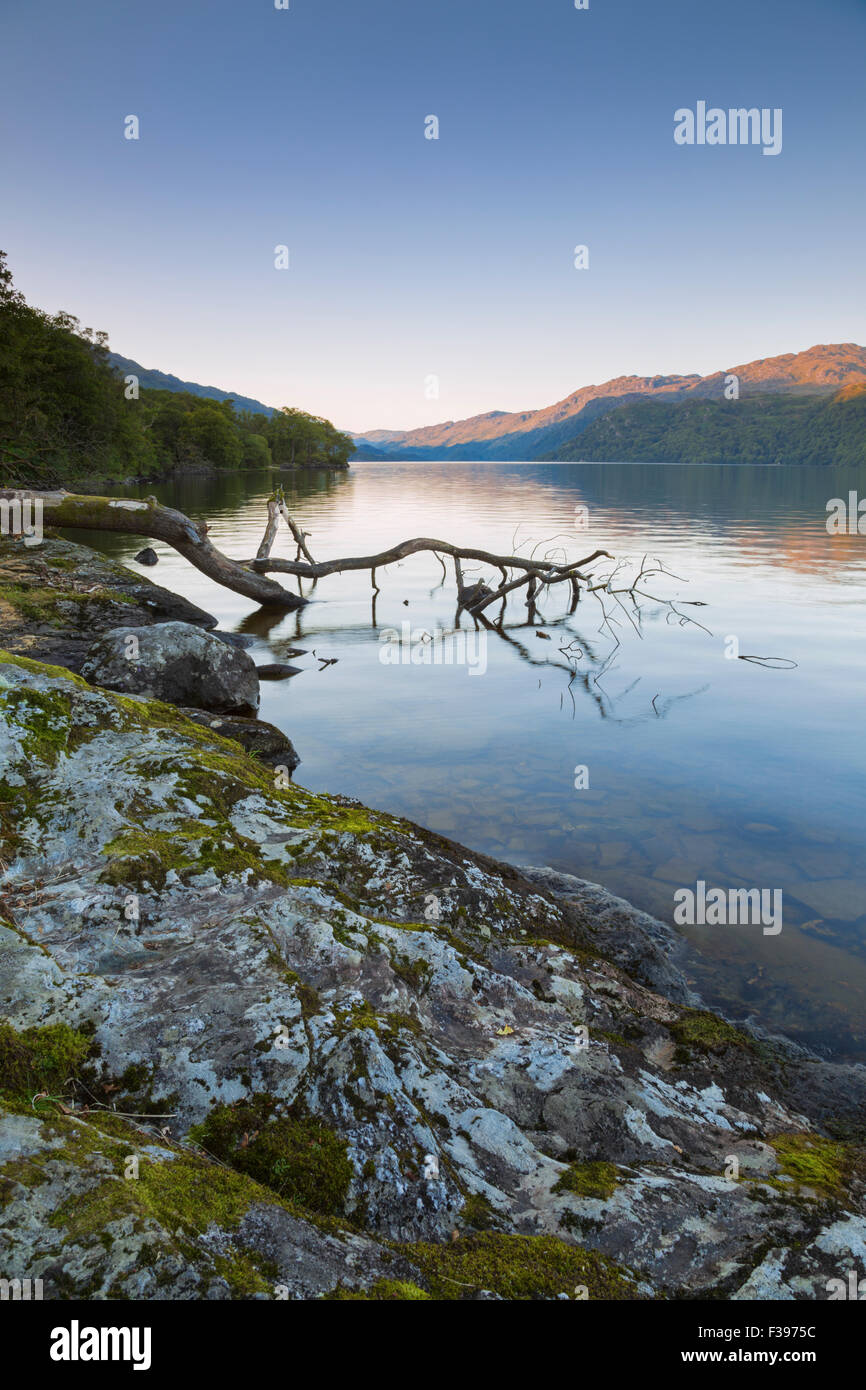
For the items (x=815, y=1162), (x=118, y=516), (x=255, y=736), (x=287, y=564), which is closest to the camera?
(x=815, y=1162)

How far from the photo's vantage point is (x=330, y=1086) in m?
3.46

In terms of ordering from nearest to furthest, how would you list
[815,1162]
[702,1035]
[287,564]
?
A: 1. [815,1162]
2. [702,1035]
3. [287,564]

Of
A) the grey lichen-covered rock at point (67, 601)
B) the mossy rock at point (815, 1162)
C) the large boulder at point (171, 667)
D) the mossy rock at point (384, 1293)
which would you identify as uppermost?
the grey lichen-covered rock at point (67, 601)

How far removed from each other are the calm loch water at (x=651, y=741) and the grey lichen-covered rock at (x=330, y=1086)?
2.52 m

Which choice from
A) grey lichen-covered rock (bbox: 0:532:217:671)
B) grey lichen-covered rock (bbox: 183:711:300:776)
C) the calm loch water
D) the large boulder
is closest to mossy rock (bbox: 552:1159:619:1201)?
the calm loch water

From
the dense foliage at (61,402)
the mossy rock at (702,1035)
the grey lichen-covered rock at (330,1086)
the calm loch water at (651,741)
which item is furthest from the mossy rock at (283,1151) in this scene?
the dense foliage at (61,402)

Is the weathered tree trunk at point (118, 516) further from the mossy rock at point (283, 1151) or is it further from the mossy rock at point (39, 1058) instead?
the mossy rock at point (283, 1151)

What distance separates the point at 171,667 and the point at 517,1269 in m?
11.5

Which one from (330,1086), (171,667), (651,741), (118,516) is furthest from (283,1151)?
(118,516)

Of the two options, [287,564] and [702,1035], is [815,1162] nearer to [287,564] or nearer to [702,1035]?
[702,1035]

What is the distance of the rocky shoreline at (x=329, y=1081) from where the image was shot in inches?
103

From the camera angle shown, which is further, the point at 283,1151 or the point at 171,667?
the point at 171,667

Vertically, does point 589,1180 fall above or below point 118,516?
below

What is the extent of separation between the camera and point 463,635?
80.6ft
